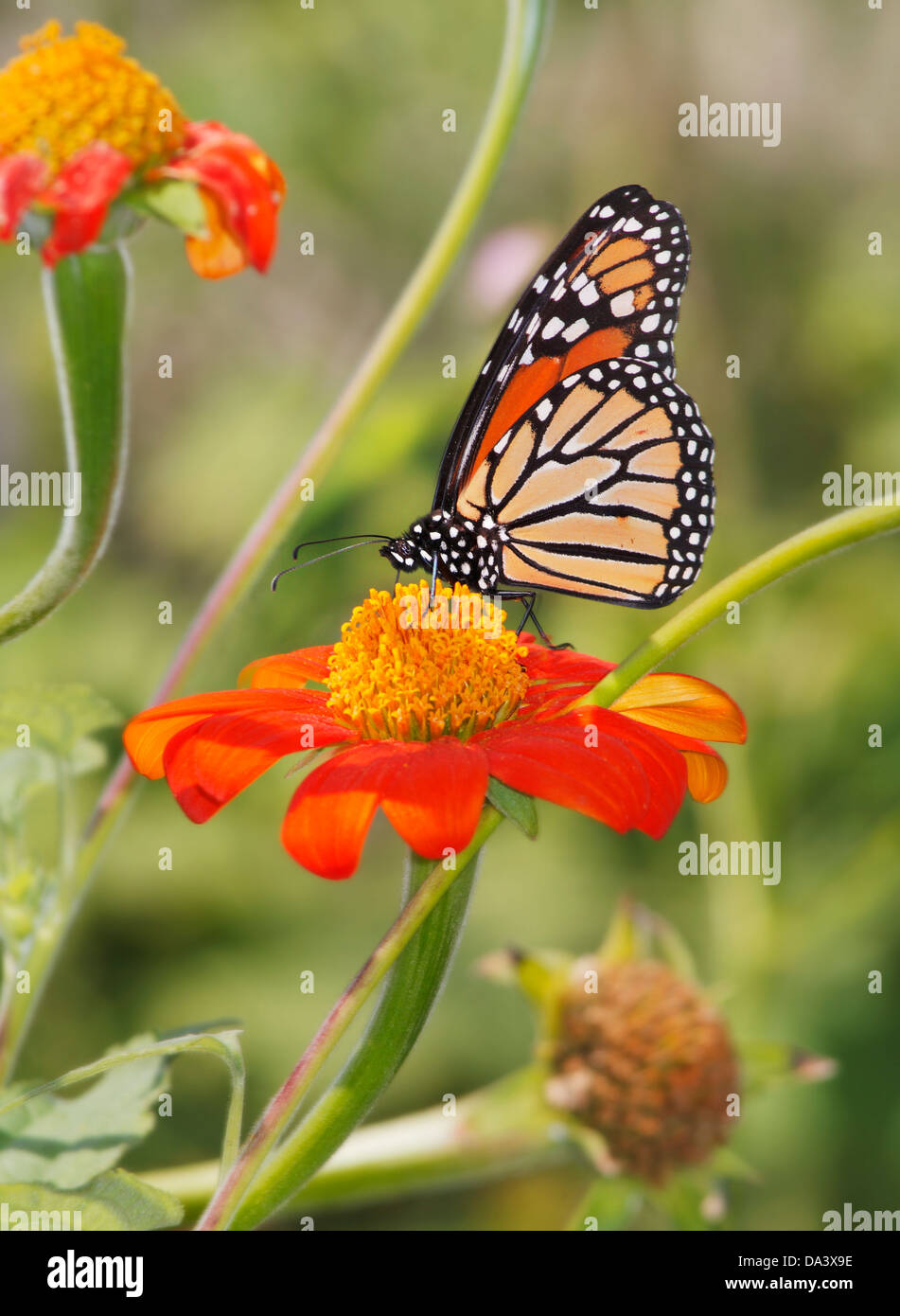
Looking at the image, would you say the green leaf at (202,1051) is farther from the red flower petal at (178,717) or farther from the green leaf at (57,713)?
the green leaf at (57,713)

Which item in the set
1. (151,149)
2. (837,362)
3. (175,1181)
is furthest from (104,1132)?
(837,362)

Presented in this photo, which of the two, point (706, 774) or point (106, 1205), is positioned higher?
point (706, 774)

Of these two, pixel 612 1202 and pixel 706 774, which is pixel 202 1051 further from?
pixel 612 1202

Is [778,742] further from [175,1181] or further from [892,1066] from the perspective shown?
[175,1181]

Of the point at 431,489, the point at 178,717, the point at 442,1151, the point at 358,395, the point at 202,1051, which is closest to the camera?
the point at 202,1051

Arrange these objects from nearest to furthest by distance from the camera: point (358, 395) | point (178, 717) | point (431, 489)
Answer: point (178, 717), point (358, 395), point (431, 489)

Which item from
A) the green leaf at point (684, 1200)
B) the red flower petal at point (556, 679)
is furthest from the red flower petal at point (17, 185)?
the green leaf at point (684, 1200)

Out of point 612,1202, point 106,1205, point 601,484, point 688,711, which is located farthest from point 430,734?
point 612,1202

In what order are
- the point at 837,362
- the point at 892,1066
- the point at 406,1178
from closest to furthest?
the point at 406,1178, the point at 892,1066, the point at 837,362
